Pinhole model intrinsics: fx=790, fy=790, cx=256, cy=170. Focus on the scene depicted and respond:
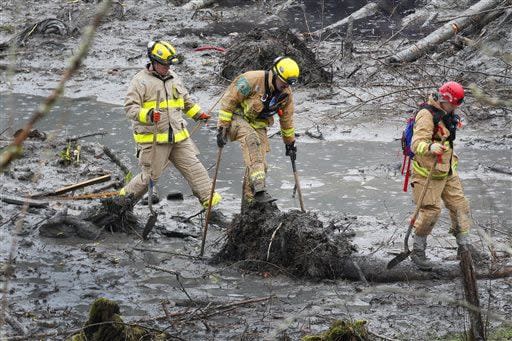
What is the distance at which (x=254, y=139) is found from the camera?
8.03 m

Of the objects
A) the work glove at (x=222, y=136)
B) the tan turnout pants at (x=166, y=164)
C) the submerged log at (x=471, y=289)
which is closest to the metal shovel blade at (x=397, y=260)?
the submerged log at (x=471, y=289)

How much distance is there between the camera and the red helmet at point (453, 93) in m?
6.43

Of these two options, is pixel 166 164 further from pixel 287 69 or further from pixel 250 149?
pixel 287 69

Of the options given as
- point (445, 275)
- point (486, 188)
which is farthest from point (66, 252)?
point (486, 188)

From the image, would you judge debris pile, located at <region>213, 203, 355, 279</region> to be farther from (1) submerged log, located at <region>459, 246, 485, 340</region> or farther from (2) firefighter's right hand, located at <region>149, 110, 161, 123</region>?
(1) submerged log, located at <region>459, 246, 485, 340</region>

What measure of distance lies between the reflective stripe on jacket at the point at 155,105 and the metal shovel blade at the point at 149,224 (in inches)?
31.0

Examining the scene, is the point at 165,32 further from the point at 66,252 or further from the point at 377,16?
the point at 66,252

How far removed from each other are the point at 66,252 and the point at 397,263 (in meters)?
3.22

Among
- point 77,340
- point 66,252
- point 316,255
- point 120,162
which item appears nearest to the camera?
point 77,340

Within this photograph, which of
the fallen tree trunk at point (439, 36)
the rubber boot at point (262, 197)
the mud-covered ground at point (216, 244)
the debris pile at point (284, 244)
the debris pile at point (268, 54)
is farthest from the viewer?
the debris pile at point (268, 54)

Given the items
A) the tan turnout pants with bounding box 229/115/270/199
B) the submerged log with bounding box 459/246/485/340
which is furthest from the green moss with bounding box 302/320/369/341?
the tan turnout pants with bounding box 229/115/270/199

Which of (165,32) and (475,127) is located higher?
(165,32)

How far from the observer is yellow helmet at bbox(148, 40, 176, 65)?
792cm

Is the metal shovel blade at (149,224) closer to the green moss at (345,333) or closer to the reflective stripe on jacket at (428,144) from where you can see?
the reflective stripe on jacket at (428,144)
